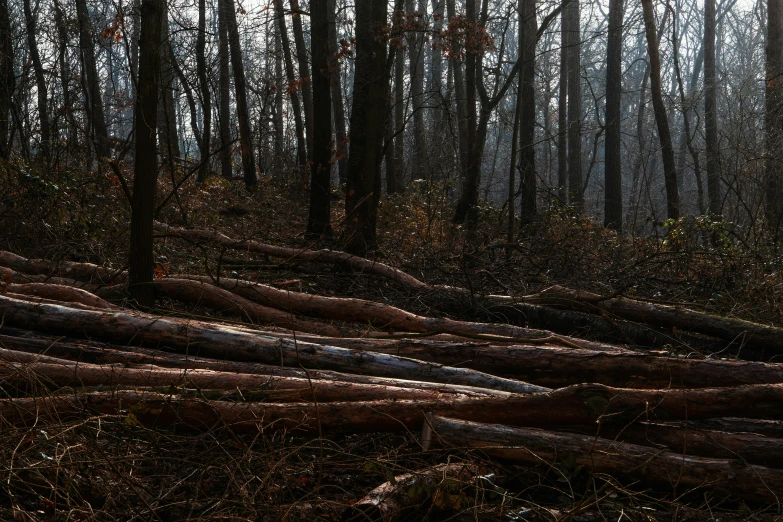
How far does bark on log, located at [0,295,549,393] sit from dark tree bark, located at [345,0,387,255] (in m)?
5.07

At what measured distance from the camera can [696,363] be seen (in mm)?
4305

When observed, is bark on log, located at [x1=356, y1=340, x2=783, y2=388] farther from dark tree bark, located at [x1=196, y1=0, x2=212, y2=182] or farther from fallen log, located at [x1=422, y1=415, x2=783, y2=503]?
dark tree bark, located at [x1=196, y1=0, x2=212, y2=182]

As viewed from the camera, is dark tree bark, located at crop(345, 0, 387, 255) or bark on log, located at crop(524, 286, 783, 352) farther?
dark tree bark, located at crop(345, 0, 387, 255)

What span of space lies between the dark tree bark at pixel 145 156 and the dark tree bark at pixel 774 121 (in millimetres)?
8009

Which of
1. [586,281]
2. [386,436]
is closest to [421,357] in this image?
[386,436]

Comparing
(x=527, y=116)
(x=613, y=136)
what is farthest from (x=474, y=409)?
(x=613, y=136)

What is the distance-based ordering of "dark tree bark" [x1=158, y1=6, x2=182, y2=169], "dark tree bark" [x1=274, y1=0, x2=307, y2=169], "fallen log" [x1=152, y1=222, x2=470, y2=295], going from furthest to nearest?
"dark tree bark" [x1=274, y1=0, x2=307, y2=169] → "dark tree bark" [x1=158, y1=6, x2=182, y2=169] → "fallen log" [x1=152, y1=222, x2=470, y2=295]

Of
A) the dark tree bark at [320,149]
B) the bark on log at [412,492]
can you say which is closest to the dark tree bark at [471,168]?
the dark tree bark at [320,149]

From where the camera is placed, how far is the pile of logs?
138 inches

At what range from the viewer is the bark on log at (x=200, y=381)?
13.0 ft

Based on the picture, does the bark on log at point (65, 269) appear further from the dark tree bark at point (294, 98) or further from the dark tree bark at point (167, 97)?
the dark tree bark at point (294, 98)

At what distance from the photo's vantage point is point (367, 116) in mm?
9977

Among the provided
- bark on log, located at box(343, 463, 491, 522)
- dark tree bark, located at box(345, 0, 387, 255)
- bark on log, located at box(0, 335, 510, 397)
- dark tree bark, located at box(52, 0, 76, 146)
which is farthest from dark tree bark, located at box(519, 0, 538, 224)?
bark on log, located at box(343, 463, 491, 522)

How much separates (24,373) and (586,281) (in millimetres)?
5797
